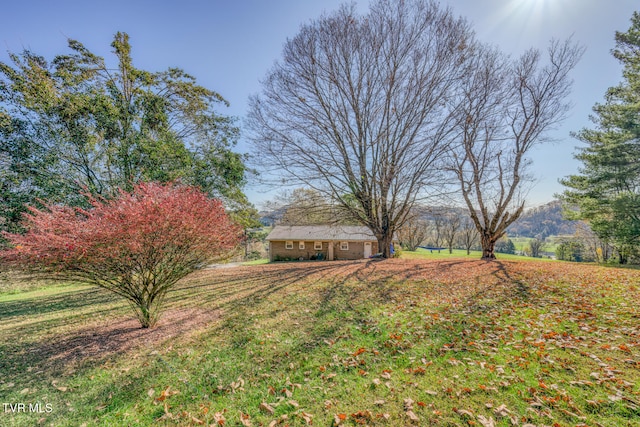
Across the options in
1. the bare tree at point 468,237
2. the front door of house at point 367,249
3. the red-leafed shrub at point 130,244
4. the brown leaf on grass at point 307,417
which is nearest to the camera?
the brown leaf on grass at point 307,417

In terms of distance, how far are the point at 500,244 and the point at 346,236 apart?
1926 inches

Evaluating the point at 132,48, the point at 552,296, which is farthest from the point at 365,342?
the point at 132,48

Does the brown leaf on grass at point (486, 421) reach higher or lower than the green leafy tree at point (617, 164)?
lower

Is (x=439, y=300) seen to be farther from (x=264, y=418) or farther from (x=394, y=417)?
(x=264, y=418)

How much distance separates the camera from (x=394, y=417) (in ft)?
9.11

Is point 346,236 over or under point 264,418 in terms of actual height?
over

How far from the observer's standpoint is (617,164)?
1498cm

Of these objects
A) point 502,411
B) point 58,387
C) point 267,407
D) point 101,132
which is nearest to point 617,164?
point 502,411

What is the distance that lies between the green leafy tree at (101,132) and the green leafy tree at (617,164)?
74.7 ft

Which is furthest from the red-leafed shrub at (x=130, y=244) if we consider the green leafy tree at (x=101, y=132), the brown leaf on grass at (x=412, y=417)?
the green leafy tree at (x=101, y=132)

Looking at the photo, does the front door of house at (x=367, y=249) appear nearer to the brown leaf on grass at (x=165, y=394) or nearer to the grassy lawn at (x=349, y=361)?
the grassy lawn at (x=349, y=361)

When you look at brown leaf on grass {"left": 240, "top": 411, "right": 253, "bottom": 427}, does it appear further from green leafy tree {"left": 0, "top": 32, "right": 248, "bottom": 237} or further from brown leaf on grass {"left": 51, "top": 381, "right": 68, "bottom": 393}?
green leafy tree {"left": 0, "top": 32, "right": 248, "bottom": 237}

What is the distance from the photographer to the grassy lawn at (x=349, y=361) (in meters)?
2.90

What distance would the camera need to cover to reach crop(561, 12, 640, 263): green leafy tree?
13.9m
